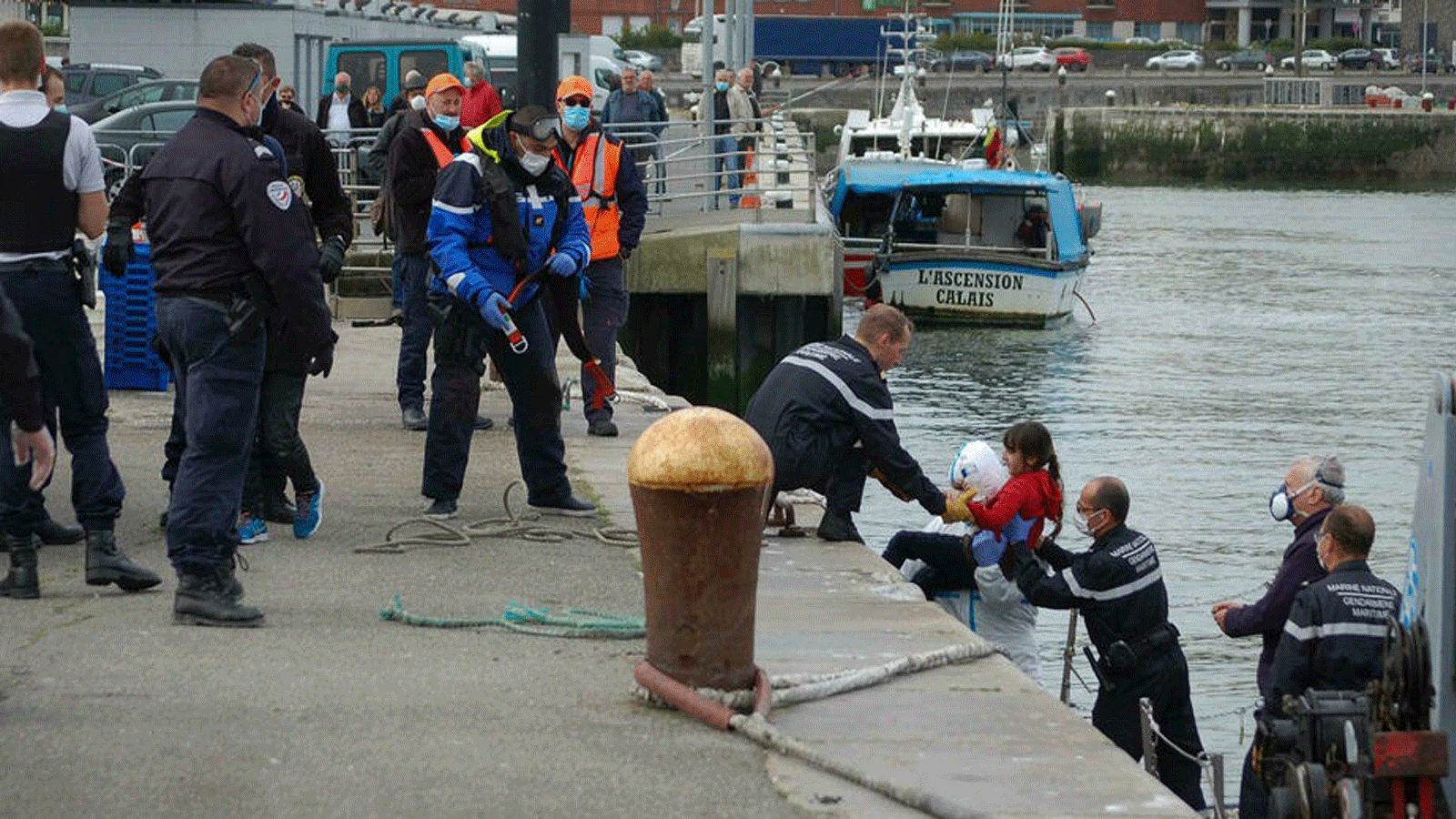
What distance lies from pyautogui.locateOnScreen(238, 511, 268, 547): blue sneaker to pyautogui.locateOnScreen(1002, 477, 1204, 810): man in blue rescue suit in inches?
120

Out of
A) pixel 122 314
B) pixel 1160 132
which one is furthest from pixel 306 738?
pixel 1160 132

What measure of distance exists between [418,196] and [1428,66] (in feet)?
325

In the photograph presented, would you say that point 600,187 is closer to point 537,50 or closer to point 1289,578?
point 537,50

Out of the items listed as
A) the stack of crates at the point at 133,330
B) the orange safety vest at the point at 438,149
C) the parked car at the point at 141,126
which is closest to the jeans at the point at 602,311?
the orange safety vest at the point at 438,149

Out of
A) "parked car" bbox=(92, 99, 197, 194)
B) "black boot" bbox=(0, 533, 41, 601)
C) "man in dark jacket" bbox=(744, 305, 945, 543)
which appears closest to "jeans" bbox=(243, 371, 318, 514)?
"black boot" bbox=(0, 533, 41, 601)

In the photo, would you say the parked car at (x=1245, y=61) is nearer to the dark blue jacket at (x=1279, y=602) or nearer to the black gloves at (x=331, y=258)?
the black gloves at (x=331, y=258)

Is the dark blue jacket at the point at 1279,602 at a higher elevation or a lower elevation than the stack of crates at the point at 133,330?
lower

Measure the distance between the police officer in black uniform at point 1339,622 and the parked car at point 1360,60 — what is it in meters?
100

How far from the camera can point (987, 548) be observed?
9.62 meters

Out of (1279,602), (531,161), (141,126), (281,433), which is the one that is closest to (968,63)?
(141,126)

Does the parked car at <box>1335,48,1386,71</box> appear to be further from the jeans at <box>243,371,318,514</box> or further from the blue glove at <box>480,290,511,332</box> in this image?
the jeans at <box>243,371,318,514</box>

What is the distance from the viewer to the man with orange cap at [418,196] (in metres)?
12.0

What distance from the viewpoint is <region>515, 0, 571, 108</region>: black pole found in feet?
36.8

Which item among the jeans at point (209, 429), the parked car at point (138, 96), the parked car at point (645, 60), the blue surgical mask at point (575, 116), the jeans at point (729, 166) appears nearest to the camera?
the jeans at point (209, 429)
